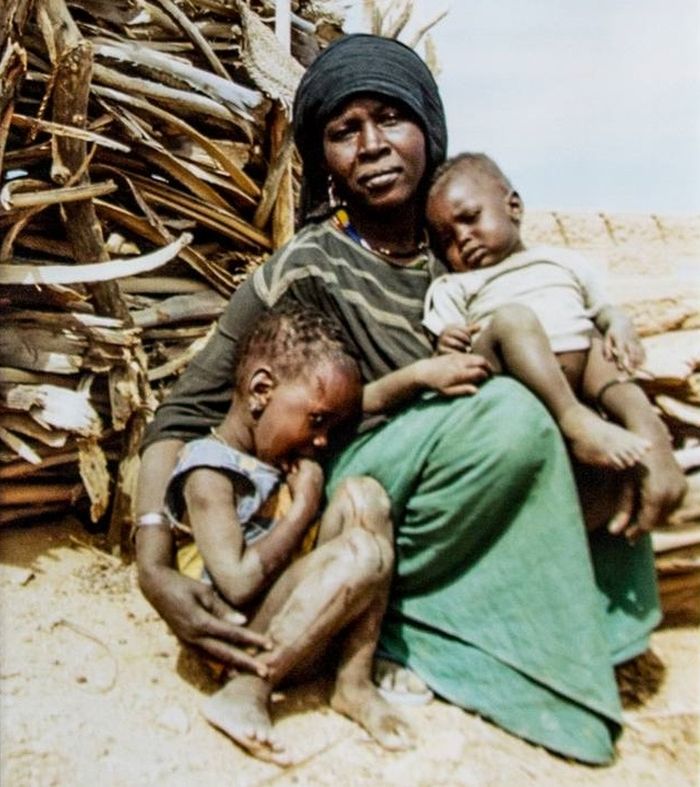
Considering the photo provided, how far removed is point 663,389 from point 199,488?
1.29 metres

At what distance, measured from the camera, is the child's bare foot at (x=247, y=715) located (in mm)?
1610

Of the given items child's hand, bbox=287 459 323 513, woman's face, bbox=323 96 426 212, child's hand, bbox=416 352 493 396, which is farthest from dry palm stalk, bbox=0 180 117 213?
child's hand, bbox=416 352 493 396

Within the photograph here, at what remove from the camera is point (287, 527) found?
1.83 meters

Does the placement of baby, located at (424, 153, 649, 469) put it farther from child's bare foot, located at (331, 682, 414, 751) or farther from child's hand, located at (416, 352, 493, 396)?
child's bare foot, located at (331, 682, 414, 751)

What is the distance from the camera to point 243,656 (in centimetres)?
174

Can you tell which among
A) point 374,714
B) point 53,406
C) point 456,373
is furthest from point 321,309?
point 374,714

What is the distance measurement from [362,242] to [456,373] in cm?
59

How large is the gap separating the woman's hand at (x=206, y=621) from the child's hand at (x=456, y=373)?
2.16 ft

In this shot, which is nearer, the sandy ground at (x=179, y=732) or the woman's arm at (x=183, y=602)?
the sandy ground at (x=179, y=732)

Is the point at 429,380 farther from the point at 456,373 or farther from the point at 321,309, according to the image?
the point at 321,309

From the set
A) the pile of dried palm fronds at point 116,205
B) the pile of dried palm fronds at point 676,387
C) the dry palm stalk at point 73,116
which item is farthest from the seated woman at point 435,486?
the dry palm stalk at point 73,116

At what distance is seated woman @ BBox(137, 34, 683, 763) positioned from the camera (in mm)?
1751

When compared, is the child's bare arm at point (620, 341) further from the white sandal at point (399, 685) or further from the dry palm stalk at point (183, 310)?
the dry palm stalk at point (183, 310)

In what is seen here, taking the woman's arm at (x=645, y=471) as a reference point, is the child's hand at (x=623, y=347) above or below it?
above
